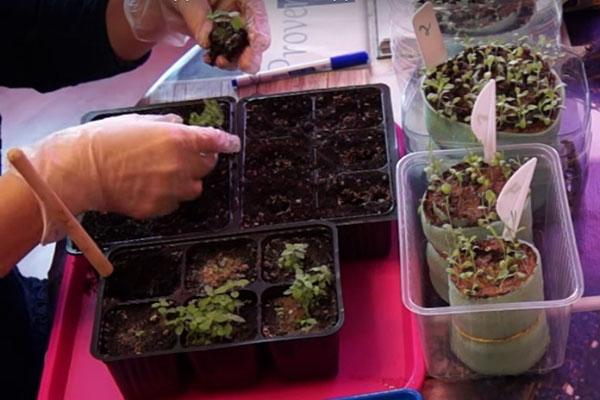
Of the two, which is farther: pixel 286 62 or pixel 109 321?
pixel 286 62

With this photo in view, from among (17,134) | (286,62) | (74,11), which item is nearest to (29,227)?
(74,11)

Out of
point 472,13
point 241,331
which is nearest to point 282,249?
point 241,331

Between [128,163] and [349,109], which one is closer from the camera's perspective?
[128,163]

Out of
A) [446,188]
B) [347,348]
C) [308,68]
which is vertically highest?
[446,188]

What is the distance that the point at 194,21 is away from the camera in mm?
1370

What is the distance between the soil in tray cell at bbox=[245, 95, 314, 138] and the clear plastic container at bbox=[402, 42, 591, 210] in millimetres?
167

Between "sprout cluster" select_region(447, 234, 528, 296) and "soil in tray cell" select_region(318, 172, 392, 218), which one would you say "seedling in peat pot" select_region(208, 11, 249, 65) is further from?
"sprout cluster" select_region(447, 234, 528, 296)

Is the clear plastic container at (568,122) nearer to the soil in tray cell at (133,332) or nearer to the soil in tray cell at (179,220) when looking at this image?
the soil in tray cell at (179,220)

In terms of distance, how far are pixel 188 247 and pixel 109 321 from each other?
0.15 metres

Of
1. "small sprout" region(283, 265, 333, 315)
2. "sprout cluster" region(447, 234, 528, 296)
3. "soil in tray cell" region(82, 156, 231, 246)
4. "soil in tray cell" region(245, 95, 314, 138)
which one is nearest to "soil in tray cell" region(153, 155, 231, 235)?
"soil in tray cell" region(82, 156, 231, 246)

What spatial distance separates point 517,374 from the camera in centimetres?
96

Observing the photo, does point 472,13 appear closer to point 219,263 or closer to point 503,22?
point 503,22

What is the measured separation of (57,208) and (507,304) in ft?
1.81

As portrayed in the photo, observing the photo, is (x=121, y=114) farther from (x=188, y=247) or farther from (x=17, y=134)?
(x=17, y=134)
